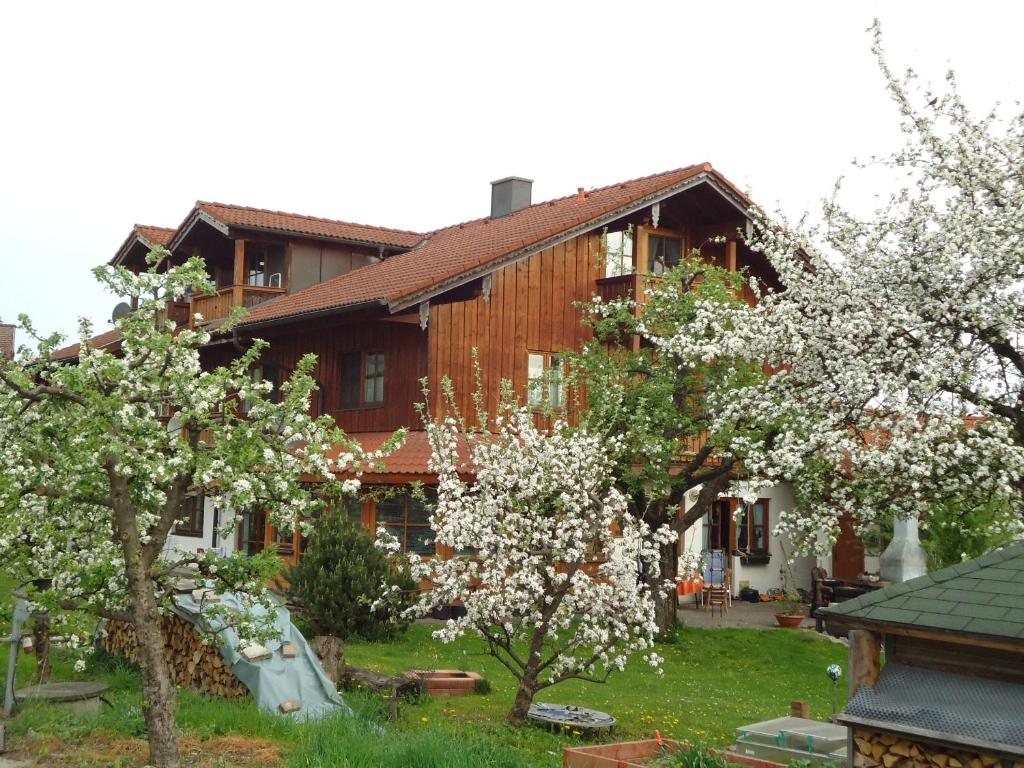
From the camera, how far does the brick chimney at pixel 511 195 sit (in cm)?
3123

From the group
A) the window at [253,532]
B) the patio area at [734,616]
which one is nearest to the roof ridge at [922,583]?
the patio area at [734,616]

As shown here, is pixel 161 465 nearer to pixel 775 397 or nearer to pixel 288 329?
pixel 775 397

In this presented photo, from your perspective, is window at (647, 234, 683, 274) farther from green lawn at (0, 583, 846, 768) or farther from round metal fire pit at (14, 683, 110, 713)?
round metal fire pit at (14, 683, 110, 713)

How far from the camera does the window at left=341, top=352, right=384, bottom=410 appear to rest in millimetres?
25047

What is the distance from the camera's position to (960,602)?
9.16 meters

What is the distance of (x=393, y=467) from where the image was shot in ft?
71.6

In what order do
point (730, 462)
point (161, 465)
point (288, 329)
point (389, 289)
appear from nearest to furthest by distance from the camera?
point (161, 465) < point (730, 462) < point (389, 289) < point (288, 329)

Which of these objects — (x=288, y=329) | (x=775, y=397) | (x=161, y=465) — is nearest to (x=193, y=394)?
(x=161, y=465)

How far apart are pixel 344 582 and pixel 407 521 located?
4.99 meters

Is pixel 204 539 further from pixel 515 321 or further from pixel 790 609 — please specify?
pixel 790 609

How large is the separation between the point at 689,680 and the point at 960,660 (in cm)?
1010

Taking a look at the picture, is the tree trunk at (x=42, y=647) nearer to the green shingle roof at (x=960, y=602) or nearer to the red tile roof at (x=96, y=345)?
the green shingle roof at (x=960, y=602)

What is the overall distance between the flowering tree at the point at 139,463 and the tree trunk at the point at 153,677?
0.04 feet

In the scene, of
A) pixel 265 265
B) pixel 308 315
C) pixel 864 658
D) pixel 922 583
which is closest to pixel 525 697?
pixel 864 658
